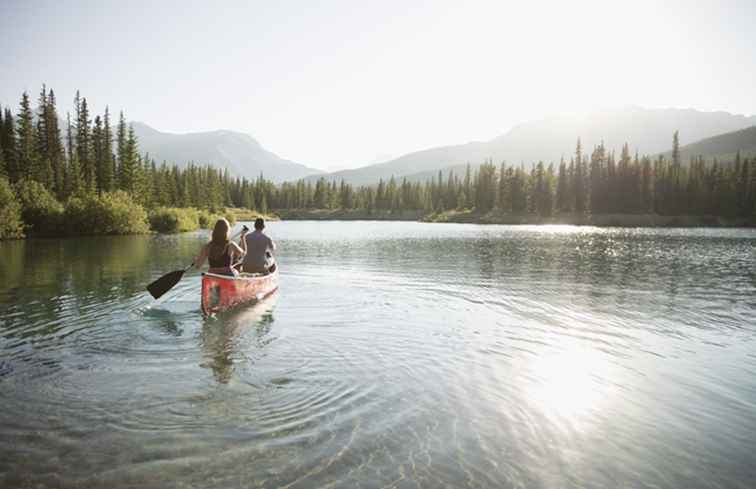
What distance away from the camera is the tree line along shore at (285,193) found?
58.7 metres

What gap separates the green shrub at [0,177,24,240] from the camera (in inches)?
1871

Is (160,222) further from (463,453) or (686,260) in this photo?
(463,453)

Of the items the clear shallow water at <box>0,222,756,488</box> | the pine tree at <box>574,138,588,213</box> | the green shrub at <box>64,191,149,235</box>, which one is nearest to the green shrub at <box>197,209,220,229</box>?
the green shrub at <box>64,191,149,235</box>

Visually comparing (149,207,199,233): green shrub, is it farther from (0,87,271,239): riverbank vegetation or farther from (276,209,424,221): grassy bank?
(276,209,424,221): grassy bank

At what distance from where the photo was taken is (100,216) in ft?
191

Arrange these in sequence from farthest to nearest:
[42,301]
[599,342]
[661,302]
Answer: [661,302]
[42,301]
[599,342]

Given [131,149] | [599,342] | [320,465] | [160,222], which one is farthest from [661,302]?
[131,149]

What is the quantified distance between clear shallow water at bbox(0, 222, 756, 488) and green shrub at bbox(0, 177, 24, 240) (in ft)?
127

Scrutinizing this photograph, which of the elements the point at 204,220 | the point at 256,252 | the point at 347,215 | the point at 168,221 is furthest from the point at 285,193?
the point at 256,252

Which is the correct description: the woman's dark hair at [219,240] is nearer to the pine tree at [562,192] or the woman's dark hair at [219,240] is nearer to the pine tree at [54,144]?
the pine tree at [54,144]

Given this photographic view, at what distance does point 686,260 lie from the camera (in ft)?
111

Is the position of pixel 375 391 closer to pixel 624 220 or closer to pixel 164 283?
pixel 164 283

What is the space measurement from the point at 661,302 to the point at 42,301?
77.9ft

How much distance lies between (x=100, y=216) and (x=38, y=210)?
21.2ft
